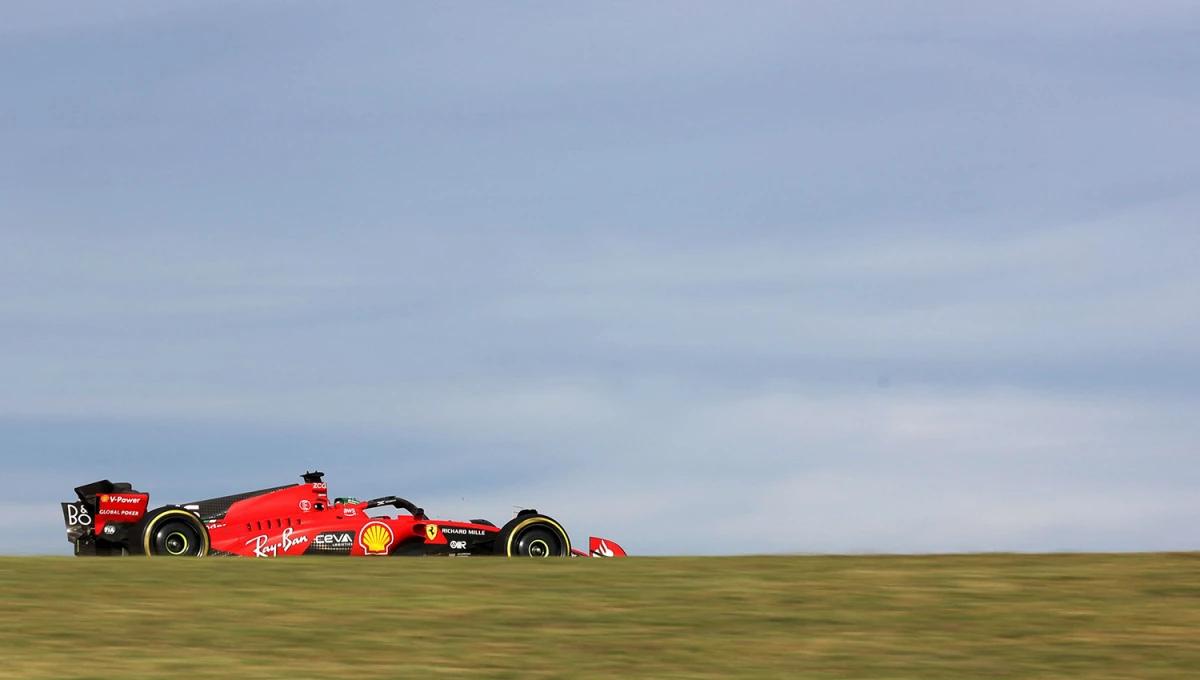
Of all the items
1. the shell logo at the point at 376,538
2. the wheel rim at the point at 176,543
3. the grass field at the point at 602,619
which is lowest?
the grass field at the point at 602,619

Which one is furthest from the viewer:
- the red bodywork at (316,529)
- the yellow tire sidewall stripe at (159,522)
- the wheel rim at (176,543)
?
the red bodywork at (316,529)

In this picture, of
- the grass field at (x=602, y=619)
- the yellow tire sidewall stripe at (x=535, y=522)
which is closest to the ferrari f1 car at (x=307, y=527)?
the yellow tire sidewall stripe at (x=535, y=522)

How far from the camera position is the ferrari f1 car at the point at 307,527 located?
18281 mm

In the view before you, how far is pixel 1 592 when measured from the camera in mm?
10000

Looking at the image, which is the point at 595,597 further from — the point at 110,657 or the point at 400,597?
the point at 110,657

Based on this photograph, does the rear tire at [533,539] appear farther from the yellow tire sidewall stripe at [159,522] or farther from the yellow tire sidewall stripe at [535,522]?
the yellow tire sidewall stripe at [159,522]

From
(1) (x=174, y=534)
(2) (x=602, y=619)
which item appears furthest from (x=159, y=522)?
(2) (x=602, y=619)

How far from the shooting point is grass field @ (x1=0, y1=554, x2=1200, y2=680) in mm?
7582

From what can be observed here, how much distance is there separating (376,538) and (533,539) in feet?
9.16

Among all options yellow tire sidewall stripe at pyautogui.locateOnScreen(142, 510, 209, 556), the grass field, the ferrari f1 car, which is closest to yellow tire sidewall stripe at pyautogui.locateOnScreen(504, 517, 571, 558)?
the ferrari f1 car

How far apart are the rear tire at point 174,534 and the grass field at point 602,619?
5283mm

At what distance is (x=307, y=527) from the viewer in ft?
64.9

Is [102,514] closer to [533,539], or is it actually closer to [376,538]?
[376,538]

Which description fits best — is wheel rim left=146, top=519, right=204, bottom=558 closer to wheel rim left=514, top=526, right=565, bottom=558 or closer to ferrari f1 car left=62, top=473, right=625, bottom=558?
ferrari f1 car left=62, top=473, right=625, bottom=558
